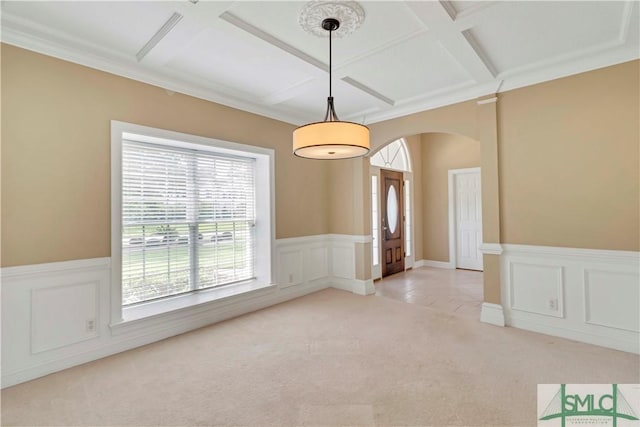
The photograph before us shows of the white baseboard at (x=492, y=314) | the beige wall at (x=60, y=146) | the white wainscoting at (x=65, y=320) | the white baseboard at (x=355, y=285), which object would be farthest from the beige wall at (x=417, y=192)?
the beige wall at (x=60, y=146)

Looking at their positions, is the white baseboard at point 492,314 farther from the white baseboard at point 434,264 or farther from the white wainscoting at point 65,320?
the white baseboard at point 434,264

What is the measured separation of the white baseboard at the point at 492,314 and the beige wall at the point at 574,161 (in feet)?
2.52

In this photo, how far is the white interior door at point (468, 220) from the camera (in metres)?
6.35

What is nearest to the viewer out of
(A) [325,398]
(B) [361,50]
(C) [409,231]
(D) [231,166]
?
(A) [325,398]

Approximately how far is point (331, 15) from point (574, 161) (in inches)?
108

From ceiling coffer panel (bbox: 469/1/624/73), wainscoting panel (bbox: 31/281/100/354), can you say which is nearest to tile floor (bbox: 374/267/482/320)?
ceiling coffer panel (bbox: 469/1/624/73)

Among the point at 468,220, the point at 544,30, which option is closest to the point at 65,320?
the point at 544,30

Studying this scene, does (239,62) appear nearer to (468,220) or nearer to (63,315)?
(63,315)

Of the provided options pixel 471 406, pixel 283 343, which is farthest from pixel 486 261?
pixel 283 343

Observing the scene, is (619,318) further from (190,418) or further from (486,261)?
(190,418)

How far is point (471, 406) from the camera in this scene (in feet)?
6.59

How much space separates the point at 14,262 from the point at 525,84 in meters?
4.98

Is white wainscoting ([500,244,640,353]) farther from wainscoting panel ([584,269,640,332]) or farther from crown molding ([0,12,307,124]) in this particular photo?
crown molding ([0,12,307,124])

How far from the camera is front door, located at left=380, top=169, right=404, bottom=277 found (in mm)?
6004
